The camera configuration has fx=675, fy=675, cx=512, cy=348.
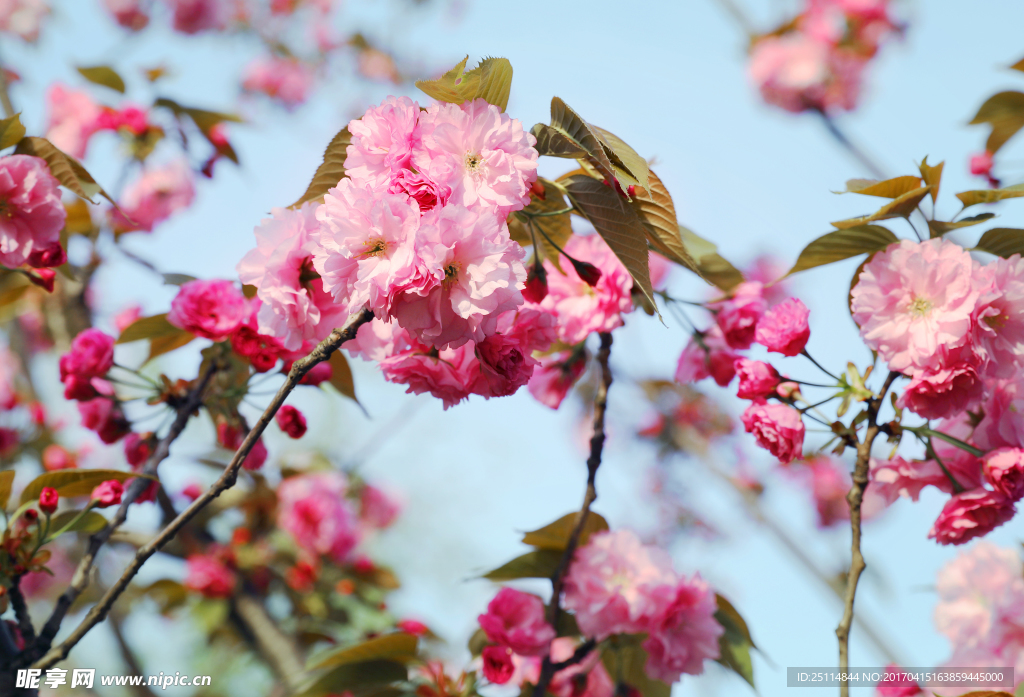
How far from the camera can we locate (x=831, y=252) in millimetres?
1043

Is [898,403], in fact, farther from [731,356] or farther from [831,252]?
[731,356]

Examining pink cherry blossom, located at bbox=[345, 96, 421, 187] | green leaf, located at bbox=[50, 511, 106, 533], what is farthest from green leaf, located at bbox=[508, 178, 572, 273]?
green leaf, located at bbox=[50, 511, 106, 533]

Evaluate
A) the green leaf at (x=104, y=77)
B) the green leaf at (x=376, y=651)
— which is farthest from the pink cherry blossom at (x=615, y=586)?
the green leaf at (x=104, y=77)

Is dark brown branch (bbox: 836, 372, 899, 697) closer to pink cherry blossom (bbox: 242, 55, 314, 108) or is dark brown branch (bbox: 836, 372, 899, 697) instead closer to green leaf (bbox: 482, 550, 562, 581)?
green leaf (bbox: 482, 550, 562, 581)

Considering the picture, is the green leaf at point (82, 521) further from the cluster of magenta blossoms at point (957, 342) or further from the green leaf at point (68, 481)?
the cluster of magenta blossoms at point (957, 342)

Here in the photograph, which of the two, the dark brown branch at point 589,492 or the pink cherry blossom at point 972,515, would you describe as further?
the dark brown branch at point 589,492

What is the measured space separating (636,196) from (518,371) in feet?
0.93

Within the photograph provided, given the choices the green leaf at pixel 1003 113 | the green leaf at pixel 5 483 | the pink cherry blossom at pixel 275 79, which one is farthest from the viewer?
the pink cherry blossom at pixel 275 79

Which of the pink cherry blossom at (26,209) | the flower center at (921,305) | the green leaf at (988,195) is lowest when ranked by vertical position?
the flower center at (921,305)

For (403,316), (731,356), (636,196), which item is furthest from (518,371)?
(731,356)

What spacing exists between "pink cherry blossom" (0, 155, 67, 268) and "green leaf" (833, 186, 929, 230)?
1.20 m

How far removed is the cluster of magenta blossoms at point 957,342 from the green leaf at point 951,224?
0.05 meters

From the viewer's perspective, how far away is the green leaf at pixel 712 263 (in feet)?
4.06

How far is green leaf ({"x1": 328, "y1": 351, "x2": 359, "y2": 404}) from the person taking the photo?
1.26 meters
